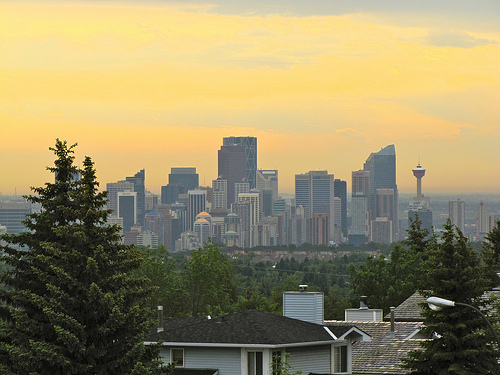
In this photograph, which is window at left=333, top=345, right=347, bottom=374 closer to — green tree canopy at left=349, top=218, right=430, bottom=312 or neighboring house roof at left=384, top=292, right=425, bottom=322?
neighboring house roof at left=384, top=292, right=425, bottom=322

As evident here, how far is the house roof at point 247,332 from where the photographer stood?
114ft

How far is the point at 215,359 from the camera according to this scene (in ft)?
115

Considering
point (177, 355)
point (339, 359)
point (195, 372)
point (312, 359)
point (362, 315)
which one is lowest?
point (195, 372)

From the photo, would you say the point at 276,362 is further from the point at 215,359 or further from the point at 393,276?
the point at 393,276

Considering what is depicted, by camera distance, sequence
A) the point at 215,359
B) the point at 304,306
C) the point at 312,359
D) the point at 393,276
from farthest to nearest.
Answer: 1. the point at 393,276
2. the point at 304,306
3. the point at 312,359
4. the point at 215,359

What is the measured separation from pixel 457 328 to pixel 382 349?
971 cm

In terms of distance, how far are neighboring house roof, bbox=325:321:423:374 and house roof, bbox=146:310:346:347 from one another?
1768mm

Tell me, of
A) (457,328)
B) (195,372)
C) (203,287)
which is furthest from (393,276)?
(457,328)

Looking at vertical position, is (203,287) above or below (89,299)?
below

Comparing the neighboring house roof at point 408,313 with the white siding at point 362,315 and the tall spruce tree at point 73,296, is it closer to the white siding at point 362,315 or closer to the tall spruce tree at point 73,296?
the white siding at point 362,315

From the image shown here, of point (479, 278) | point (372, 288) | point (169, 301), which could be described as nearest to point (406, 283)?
point (372, 288)

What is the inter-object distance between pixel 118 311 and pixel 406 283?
60.7 m

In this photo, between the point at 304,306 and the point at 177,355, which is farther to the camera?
the point at 304,306

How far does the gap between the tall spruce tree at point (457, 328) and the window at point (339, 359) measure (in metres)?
4.82
